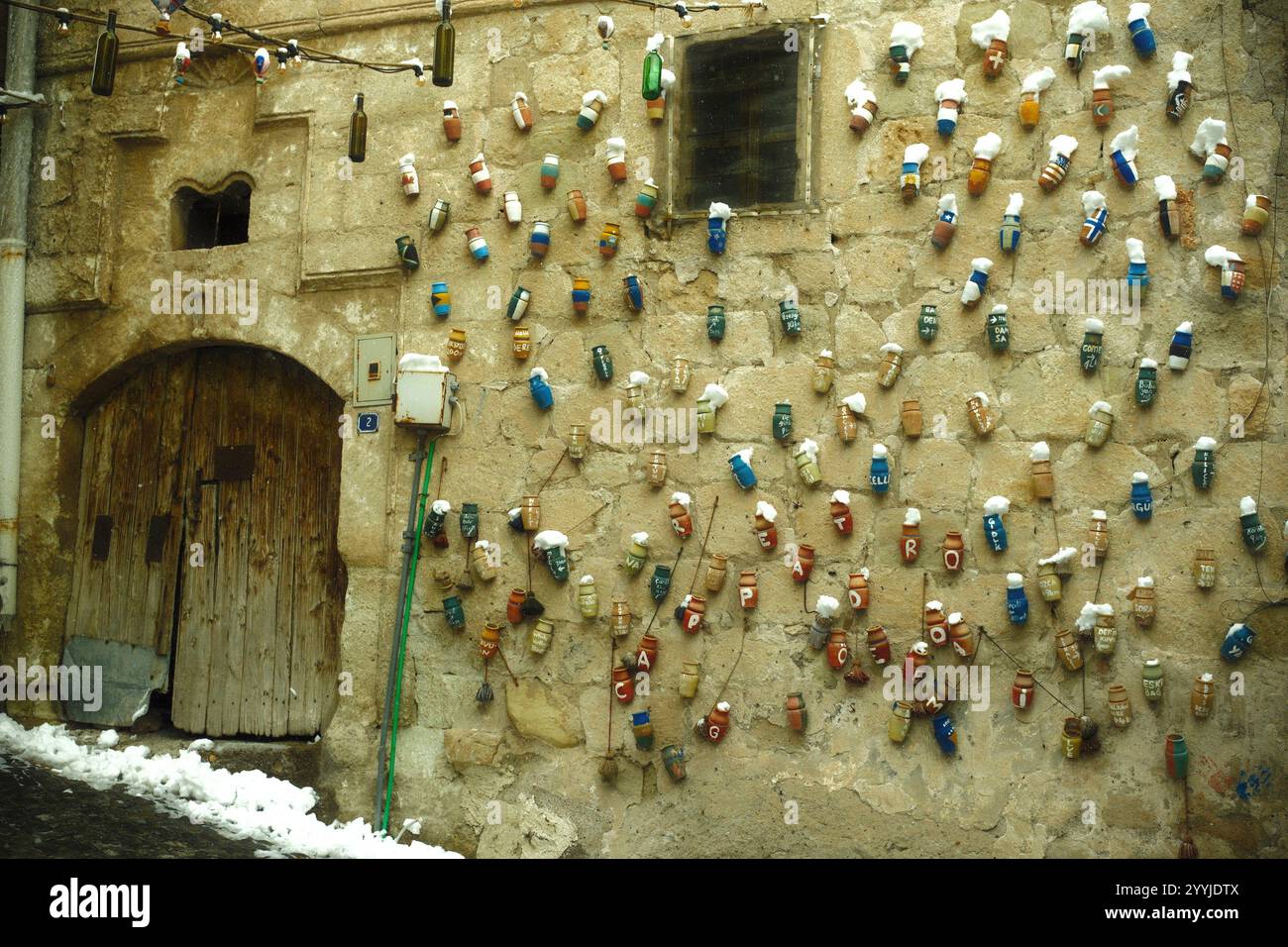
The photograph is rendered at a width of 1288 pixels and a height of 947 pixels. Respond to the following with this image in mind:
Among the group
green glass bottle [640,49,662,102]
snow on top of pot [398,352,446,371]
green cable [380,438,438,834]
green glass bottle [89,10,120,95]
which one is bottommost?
green cable [380,438,438,834]

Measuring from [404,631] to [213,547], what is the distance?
3.58 feet

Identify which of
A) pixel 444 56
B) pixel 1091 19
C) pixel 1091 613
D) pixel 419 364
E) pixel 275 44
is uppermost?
pixel 275 44

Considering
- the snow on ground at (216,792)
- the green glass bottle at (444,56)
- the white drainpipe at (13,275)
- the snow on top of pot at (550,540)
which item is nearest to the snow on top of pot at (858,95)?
the green glass bottle at (444,56)

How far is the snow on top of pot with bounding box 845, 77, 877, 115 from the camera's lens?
4.91 meters

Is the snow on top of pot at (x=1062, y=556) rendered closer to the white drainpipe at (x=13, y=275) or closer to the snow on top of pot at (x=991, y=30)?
the snow on top of pot at (x=991, y=30)

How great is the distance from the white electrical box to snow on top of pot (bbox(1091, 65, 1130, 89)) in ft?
8.62

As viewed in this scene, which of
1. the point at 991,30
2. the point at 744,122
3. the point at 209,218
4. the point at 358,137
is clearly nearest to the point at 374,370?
the point at 358,137

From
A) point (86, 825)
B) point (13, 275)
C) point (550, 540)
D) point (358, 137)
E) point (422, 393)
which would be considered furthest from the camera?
point (13, 275)

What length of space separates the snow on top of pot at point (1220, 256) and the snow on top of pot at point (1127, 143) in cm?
43

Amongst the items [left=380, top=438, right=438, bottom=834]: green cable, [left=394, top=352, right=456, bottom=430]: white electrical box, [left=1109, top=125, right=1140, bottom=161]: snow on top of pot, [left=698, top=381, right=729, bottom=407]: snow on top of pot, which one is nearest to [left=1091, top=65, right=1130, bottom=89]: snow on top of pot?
[left=1109, top=125, right=1140, bottom=161]: snow on top of pot

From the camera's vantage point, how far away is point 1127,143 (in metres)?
4.61

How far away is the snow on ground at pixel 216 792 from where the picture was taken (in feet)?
16.4

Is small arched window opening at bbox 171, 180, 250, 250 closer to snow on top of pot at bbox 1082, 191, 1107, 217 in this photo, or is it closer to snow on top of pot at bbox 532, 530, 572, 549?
snow on top of pot at bbox 532, 530, 572, 549

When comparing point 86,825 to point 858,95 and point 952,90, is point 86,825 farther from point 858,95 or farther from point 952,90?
point 952,90
